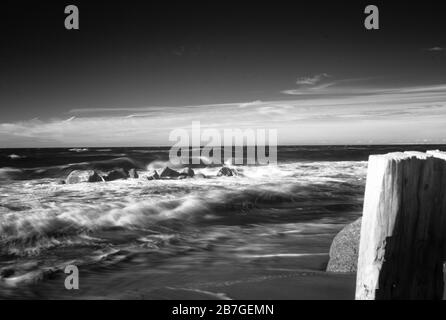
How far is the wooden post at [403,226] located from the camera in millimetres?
2934

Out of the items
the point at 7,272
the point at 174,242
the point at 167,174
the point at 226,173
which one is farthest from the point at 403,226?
the point at 226,173

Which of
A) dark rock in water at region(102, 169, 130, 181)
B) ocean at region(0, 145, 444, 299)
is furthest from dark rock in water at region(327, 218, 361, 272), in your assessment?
dark rock in water at region(102, 169, 130, 181)

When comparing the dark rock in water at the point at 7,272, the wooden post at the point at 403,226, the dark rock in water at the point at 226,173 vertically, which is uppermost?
the wooden post at the point at 403,226

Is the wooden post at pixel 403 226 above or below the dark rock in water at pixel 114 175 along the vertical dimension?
above

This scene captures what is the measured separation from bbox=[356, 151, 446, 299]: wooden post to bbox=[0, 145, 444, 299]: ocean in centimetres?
187

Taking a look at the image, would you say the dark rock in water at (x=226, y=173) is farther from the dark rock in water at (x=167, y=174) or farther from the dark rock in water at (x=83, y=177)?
the dark rock in water at (x=83, y=177)

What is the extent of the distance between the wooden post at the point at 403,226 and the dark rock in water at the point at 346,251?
2.56 m

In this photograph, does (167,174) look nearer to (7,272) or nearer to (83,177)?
(83,177)

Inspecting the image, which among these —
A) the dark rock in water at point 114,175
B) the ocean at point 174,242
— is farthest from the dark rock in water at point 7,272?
the dark rock in water at point 114,175

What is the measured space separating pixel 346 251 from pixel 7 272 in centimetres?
542

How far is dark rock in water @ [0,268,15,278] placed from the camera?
20.8 ft

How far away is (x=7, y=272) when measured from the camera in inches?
254
